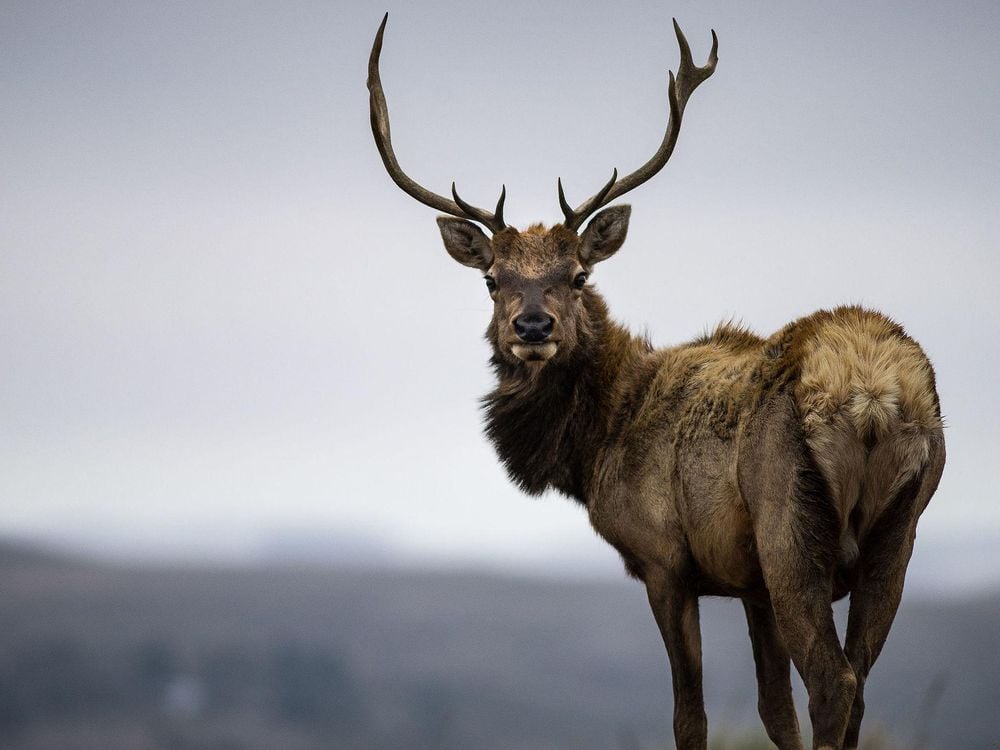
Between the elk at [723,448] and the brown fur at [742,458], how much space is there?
1 cm

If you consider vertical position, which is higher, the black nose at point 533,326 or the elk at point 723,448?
the black nose at point 533,326

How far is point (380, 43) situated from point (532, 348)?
3.79 meters

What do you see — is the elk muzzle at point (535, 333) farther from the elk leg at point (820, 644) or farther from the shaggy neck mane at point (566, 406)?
the elk leg at point (820, 644)

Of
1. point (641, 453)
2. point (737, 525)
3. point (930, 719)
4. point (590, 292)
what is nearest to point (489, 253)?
point (590, 292)

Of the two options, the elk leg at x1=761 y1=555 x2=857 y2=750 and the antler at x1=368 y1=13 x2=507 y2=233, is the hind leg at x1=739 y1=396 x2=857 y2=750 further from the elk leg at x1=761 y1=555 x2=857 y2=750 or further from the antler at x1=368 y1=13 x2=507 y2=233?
the antler at x1=368 y1=13 x2=507 y2=233

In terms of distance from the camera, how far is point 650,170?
38.7 ft

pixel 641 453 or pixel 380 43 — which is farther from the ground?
pixel 380 43

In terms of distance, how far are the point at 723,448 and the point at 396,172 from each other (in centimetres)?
435

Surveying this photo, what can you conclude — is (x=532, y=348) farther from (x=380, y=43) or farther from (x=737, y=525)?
(x=380, y=43)

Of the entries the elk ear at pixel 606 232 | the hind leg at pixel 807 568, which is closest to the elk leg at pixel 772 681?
the hind leg at pixel 807 568

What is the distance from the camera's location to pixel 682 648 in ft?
31.0

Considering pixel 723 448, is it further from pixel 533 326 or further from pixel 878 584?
pixel 533 326

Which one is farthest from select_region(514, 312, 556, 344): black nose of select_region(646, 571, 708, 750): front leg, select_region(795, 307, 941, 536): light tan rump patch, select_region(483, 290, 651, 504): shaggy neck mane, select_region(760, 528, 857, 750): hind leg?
select_region(760, 528, 857, 750): hind leg

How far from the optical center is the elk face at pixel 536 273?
10.4 meters
